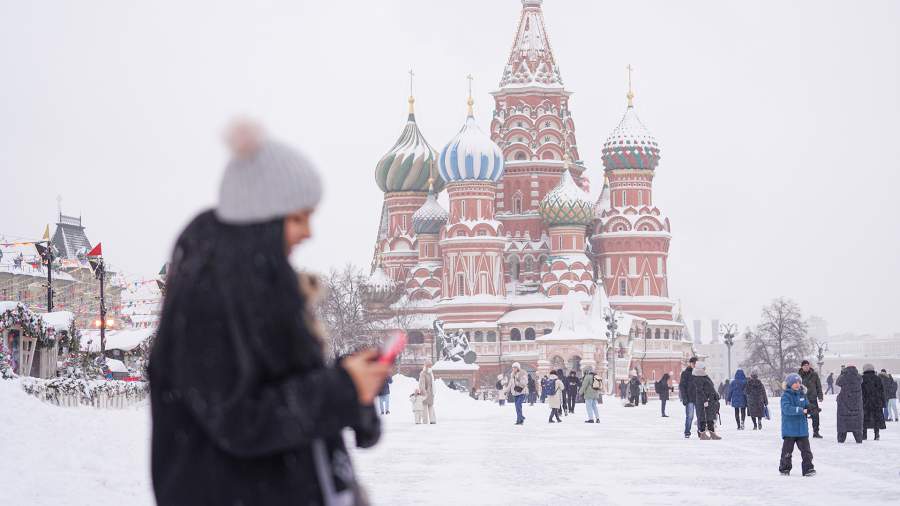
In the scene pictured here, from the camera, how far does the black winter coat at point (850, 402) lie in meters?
19.3

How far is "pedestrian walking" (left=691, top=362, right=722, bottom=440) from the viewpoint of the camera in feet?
68.4

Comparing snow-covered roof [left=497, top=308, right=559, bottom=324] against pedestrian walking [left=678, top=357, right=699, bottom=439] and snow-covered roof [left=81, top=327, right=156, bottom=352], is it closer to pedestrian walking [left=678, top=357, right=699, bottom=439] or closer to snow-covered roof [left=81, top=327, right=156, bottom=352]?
snow-covered roof [left=81, top=327, right=156, bottom=352]

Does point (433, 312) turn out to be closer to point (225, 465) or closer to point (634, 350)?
point (634, 350)

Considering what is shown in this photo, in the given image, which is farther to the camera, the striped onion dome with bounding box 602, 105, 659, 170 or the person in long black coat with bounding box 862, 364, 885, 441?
the striped onion dome with bounding box 602, 105, 659, 170

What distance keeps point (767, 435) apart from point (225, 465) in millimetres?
20604

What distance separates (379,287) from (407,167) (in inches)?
332

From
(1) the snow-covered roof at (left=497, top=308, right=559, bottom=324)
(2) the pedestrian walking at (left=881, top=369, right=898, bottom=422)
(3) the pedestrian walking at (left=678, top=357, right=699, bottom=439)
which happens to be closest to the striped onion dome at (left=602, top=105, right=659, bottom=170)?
(1) the snow-covered roof at (left=497, top=308, right=559, bottom=324)

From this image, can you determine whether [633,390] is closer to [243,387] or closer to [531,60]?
[531,60]

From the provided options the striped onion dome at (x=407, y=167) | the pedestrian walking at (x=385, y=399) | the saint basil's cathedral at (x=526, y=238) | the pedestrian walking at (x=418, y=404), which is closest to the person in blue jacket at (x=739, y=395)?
the pedestrian walking at (x=418, y=404)

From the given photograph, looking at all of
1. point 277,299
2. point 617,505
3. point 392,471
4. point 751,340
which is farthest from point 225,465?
point 751,340

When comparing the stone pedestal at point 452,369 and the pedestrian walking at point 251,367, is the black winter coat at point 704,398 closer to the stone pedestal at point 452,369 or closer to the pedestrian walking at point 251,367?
the pedestrian walking at point 251,367

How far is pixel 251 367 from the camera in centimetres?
275

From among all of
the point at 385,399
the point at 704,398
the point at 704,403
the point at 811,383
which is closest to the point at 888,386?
the point at 704,403

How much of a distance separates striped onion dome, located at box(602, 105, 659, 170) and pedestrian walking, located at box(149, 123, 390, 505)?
7450 cm
